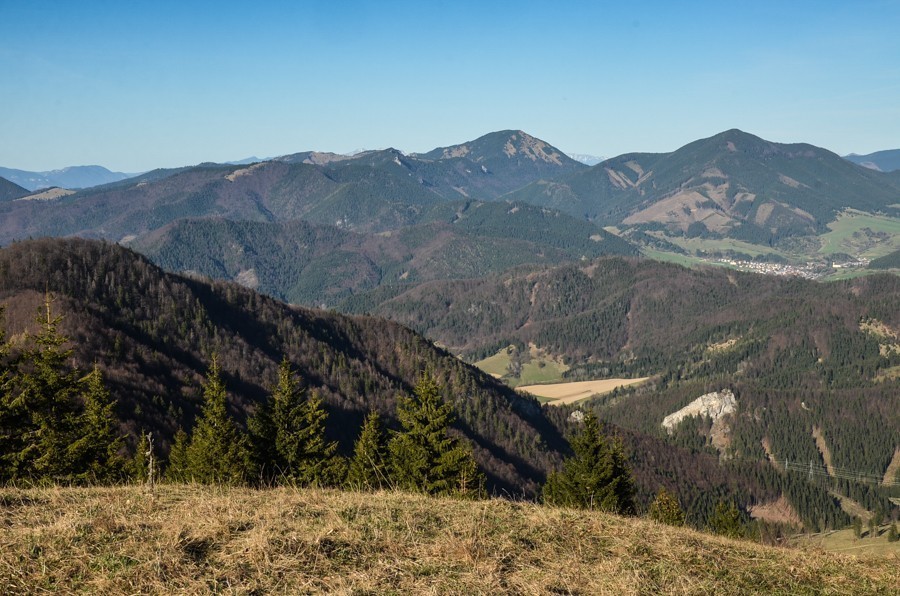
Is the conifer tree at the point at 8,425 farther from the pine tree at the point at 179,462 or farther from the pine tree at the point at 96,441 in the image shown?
the pine tree at the point at 179,462

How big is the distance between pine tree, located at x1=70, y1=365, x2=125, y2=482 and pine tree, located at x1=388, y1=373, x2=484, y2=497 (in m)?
16.4

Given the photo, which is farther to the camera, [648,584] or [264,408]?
[264,408]

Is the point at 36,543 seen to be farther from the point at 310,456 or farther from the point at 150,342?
the point at 150,342

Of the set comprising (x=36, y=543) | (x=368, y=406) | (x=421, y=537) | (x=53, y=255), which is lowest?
(x=368, y=406)

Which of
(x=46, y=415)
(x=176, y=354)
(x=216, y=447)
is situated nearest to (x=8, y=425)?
(x=46, y=415)

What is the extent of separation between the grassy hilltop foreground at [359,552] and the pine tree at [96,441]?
62.2ft

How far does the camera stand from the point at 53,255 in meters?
168

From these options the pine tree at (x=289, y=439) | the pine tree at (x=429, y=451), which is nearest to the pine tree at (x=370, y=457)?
the pine tree at (x=429, y=451)

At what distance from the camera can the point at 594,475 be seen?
153 ft

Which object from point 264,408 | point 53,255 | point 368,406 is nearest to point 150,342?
point 53,255

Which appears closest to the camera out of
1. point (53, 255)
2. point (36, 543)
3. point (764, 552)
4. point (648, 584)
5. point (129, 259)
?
point (36, 543)

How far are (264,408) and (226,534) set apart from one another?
99.8ft

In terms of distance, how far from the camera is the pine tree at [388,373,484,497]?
3901cm

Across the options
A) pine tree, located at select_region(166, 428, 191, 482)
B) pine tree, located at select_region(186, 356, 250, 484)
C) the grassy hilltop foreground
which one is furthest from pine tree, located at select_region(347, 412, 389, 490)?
the grassy hilltop foreground
